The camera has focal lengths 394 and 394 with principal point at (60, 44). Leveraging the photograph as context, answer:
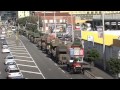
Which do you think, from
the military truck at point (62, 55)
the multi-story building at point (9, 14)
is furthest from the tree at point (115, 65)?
the multi-story building at point (9, 14)

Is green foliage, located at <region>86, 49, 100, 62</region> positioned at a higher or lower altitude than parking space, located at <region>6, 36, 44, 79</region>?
higher

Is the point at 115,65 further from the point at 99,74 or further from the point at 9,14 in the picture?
the point at 9,14

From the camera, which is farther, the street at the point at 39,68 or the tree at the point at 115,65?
the street at the point at 39,68


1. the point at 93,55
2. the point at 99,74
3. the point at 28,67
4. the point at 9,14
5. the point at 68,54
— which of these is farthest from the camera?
the point at 9,14

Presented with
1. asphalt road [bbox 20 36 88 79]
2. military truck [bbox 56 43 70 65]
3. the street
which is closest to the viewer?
asphalt road [bbox 20 36 88 79]

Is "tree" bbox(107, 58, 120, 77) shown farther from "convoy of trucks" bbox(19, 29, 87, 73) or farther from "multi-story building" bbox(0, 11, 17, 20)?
"multi-story building" bbox(0, 11, 17, 20)

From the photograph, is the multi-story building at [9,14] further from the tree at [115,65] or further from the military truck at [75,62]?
the tree at [115,65]

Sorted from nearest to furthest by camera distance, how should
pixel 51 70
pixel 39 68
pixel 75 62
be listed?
pixel 75 62
pixel 51 70
pixel 39 68

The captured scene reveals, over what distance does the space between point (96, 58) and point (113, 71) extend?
6920 mm

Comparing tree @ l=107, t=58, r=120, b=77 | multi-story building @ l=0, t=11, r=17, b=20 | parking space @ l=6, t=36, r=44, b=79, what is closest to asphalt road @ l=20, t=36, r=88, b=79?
parking space @ l=6, t=36, r=44, b=79

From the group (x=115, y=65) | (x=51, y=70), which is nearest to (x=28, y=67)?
(x=51, y=70)

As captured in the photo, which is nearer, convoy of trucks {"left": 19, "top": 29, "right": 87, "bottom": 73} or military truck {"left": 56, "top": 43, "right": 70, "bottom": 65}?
convoy of trucks {"left": 19, "top": 29, "right": 87, "bottom": 73}

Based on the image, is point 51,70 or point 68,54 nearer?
point 51,70
